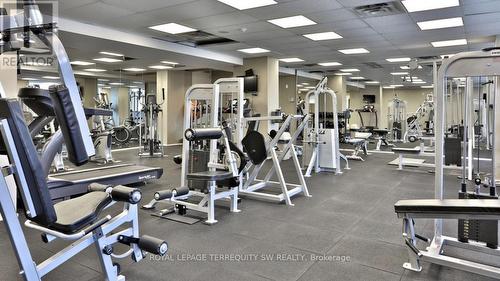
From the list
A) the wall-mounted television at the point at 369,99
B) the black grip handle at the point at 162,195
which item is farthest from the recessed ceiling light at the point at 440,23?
the wall-mounted television at the point at 369,99

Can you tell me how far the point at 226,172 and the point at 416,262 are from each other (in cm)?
202

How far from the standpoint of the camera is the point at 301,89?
1342 centimetres

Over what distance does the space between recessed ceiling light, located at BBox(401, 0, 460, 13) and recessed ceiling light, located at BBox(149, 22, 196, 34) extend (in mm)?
3461

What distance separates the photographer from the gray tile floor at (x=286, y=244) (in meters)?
2.31

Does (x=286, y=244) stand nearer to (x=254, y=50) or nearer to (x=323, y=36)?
(x=323, y=36)

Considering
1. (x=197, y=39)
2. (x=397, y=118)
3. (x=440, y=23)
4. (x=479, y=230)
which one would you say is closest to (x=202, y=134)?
(x=479, y=230)

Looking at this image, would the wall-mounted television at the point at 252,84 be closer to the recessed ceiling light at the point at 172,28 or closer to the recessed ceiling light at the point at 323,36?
the recessed ceiling light at the point at 323,36

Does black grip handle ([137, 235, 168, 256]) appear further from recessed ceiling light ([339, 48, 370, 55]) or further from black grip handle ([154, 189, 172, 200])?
recessed ceiling light ([339, 48, 370, 55])

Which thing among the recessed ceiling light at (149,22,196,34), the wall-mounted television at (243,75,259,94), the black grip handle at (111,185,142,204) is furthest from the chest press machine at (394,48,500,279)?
the wall-mounted television at (243,75,259,94)

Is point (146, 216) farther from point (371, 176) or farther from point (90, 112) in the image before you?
point (371, 176)

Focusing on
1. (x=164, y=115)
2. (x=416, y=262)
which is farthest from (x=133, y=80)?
(x=416, y=262)

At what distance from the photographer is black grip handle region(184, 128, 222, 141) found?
3.45 meters

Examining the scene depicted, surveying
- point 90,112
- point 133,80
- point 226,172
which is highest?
point 133,80

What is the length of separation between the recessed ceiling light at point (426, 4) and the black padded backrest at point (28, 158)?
4509 millimetres
